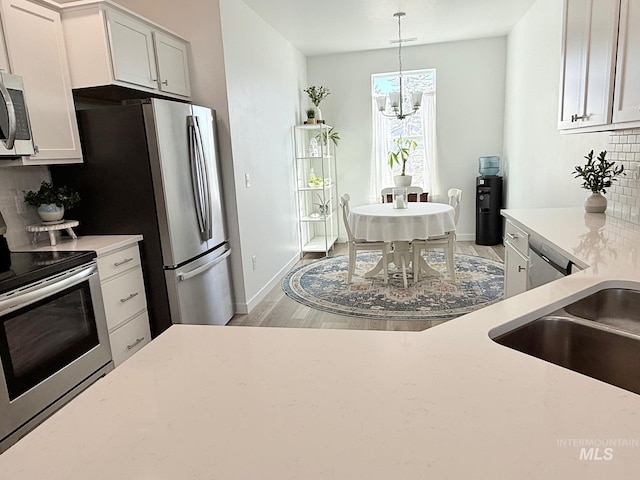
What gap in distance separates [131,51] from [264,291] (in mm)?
2386

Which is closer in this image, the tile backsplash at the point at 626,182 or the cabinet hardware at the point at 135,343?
the tile backsplash at the point at 626,182

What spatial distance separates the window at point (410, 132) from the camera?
5.88m

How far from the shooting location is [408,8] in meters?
4.11

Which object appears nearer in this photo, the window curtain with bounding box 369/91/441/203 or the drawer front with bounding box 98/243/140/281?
the drawer front with bounding box 98/243/140/281

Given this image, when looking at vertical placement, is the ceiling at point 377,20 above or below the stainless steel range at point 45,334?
above

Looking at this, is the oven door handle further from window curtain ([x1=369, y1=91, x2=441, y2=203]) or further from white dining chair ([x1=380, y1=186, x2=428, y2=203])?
window curtain ([x1=369, y1=91, x2=441, y2=203])

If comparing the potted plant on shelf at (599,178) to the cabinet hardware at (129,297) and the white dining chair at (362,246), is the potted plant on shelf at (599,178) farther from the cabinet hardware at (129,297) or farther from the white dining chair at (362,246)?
the cabinet hardware at (129,297)

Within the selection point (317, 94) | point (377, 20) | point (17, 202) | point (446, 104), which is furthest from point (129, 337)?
point (446, 104)

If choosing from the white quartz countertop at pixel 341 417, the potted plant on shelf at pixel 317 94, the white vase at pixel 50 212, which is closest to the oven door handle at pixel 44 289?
the white vase at pixel 50 212

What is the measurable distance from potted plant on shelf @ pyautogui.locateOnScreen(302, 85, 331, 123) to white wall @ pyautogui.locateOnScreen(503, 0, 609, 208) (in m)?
2.44

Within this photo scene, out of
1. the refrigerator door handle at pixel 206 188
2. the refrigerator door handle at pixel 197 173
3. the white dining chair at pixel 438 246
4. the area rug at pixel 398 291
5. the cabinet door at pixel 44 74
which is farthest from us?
the white dining chair at pixel 438 246

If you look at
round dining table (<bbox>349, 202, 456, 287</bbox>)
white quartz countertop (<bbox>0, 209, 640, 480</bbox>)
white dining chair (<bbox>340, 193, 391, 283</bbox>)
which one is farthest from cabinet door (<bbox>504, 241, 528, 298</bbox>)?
white quartz countertop (<bbox>0, 209, 640, 480</bbox>)

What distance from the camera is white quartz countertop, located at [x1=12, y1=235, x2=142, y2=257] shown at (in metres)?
2.40

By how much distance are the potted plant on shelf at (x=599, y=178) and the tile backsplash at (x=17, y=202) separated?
11.4 ft
